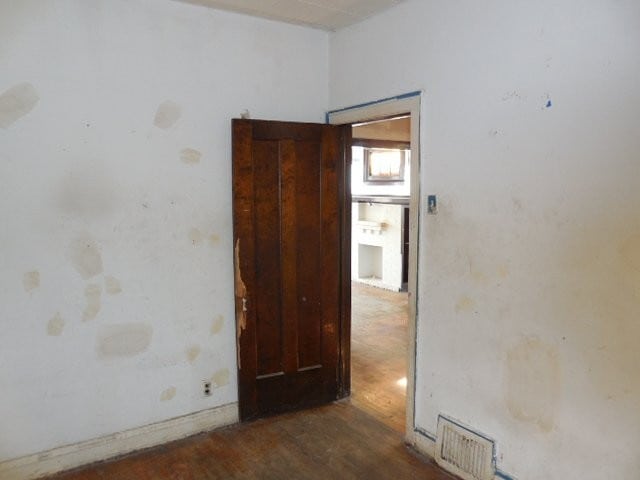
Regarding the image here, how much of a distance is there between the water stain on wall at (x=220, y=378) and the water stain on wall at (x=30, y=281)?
3.99ft

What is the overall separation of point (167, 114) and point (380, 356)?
9.56 feet

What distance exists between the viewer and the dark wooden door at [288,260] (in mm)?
2990

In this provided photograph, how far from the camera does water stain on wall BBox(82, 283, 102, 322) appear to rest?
8.53ft

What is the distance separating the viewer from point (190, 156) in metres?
2.84

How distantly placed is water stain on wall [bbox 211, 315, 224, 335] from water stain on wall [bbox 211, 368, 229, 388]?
27 centimetres

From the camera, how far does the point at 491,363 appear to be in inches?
93.9

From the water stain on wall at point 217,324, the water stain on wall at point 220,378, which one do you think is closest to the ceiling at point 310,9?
the water stain on wall at point 217,324

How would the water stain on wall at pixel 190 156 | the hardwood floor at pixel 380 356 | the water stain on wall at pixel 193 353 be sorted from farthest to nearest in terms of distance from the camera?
1. the hardwood floor at pixel 380 356
2. the water stain on wall at pixel 193 353
3. the water stain on wall at pixel 190 156

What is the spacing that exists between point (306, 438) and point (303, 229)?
54.0 inches

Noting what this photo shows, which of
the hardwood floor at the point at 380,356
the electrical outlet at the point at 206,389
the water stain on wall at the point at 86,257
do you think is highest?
the water stain on wall at the point at 86,257

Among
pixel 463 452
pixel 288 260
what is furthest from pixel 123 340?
pixel 463 452

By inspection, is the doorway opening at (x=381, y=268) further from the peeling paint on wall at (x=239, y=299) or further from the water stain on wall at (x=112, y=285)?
the water stain on wall at (x=112, y=285)

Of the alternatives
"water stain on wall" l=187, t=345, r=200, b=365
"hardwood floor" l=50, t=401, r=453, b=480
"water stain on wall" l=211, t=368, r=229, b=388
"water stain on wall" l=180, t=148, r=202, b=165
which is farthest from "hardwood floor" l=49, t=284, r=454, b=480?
"water stain on wall" l=180, t=148, r=202, b=165

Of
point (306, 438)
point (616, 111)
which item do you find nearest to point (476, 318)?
point (616, 111)
